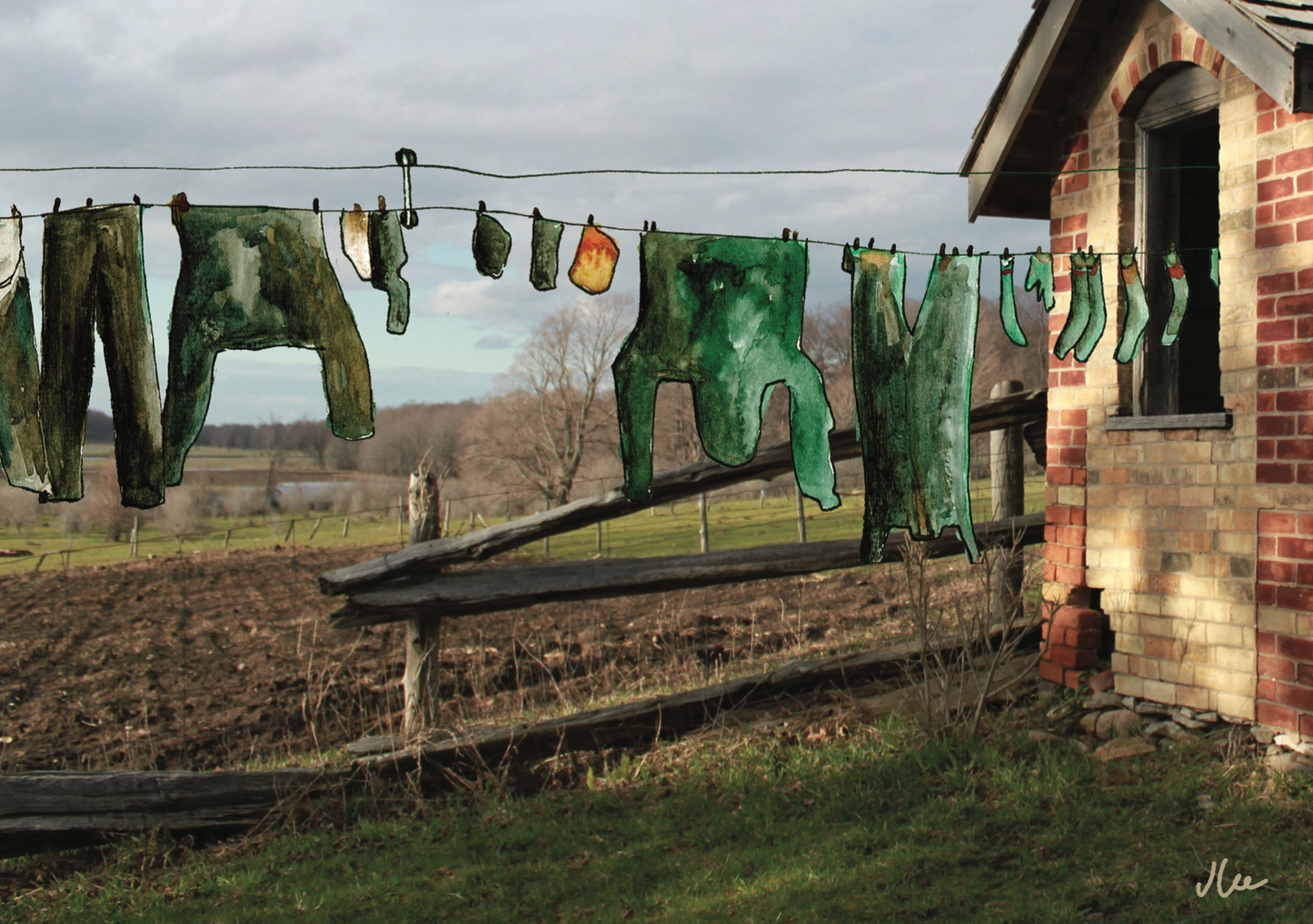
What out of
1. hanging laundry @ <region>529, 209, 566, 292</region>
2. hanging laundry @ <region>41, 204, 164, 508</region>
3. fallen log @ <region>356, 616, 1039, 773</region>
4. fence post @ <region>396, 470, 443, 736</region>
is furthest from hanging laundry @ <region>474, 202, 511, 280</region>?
fence post @ <region>396, 470, 443, 736</region>

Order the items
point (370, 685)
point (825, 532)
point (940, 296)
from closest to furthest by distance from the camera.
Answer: point (940, 296) < point (370, 685) < point (825, 532)

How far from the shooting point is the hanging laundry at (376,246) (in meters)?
2.85

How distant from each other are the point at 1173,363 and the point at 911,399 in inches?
120

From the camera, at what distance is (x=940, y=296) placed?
3516 mm

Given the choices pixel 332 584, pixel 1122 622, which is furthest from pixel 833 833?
pixel 332 584

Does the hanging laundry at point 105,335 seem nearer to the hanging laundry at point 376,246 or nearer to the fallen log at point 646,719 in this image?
the hanging laundry at point 376,246

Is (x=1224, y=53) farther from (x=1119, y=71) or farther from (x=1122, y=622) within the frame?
(x=1122, y=622)

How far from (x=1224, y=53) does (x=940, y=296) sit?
2359mm

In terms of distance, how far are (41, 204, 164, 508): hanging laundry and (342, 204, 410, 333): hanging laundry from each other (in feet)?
2.03

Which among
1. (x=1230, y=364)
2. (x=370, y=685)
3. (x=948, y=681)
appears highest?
(x=1230, y=364)

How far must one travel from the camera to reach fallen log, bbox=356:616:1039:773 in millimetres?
5355

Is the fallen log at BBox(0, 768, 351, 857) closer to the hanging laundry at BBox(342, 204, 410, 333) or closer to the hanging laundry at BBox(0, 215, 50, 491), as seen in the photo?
the hanging laundry at BBox(0, 215, 50, 491)
